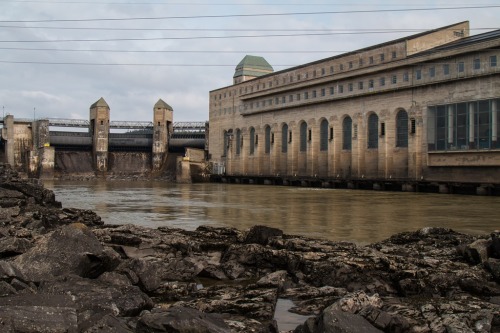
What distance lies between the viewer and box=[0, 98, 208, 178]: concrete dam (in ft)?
260

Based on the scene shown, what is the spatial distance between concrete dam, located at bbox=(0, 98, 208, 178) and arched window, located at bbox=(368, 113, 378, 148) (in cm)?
3272

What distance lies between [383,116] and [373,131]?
8.15 ft

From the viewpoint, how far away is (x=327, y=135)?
62.7 metres

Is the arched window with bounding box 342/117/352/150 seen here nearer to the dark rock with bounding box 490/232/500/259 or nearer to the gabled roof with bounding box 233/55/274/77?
the gabled roof with bounding box 233/55/274/77

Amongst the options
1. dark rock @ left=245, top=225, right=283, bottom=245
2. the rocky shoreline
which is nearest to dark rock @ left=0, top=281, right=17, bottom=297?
the rocky shoreline

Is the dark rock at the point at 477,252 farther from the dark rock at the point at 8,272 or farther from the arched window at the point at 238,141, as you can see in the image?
the arched window at the point at 238,141

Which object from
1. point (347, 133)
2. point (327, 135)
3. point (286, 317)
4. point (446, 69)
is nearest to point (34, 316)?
point (286, 317)

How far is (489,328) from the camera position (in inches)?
271

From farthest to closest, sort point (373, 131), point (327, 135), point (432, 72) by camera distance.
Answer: point (327, 135) → point (373, 131) → point (432, 72)

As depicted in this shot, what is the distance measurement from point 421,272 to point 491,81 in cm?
3837

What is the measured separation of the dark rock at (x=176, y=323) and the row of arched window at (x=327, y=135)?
4743 centimetres

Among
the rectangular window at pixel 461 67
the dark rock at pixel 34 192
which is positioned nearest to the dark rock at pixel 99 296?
the dark rock at pixel 34 192

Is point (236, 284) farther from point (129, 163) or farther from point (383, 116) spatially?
point (129, 163)

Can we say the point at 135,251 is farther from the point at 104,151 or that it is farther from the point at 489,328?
the point at 104,151
